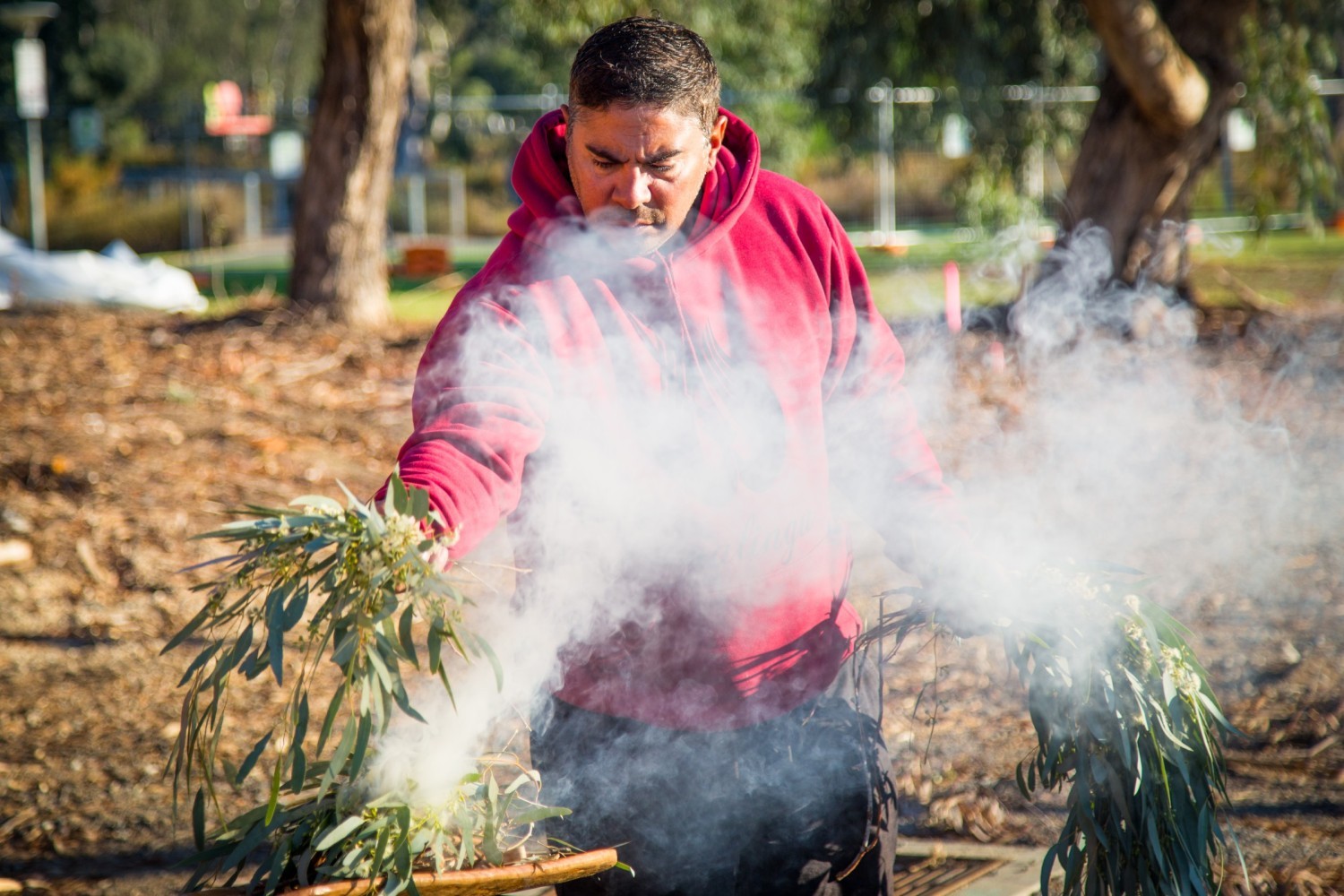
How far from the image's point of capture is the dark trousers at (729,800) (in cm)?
219

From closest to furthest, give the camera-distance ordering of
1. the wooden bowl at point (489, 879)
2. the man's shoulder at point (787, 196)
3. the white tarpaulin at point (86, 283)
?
the wooden bowl at point (489, 879) < the man's shoulder at point (787, 196) < the white tarpaulin at point (86, 283)

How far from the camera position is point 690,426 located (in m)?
2.08

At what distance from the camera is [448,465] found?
1839 millimetres

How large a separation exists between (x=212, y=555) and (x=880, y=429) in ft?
12.6

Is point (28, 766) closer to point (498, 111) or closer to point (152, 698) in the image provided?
point (152, 698)

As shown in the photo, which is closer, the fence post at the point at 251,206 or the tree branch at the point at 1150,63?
the tree branch at the point at 1150,63

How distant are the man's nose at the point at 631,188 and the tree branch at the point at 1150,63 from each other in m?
5.92

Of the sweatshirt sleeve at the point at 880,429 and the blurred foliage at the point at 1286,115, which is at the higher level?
the blurred foliage at the point at 1286,115

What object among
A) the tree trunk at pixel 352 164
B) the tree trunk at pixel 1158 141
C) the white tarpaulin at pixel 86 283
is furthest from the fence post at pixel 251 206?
the tree trunk at pixel 1158 141

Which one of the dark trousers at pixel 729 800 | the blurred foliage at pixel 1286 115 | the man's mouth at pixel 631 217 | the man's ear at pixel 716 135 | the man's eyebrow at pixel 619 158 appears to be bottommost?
the dark trousers at pixel 729 800

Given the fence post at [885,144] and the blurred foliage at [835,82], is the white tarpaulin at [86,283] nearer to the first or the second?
the blurred foliage at [835,82]

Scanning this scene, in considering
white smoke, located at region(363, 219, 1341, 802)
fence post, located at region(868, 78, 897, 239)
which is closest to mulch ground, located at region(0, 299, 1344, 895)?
white smoke, located at region(363, 219, 1341, 802)

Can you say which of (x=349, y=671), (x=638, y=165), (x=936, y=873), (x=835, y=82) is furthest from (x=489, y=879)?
(x=835, y=82)

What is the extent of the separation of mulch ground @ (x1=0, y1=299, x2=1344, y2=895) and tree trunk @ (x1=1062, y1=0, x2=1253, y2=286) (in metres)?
0.91
